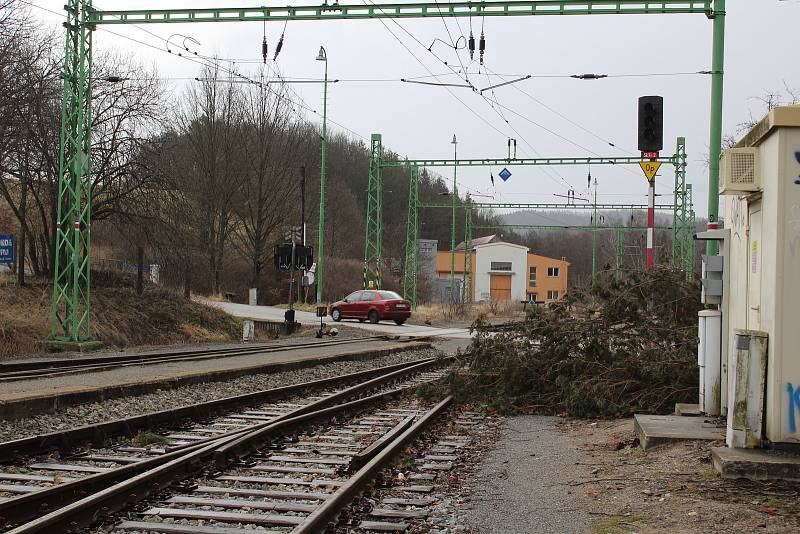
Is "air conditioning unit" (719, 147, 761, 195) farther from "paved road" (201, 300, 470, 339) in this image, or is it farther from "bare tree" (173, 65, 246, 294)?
"bare tree" (173, 65, 246, 294)

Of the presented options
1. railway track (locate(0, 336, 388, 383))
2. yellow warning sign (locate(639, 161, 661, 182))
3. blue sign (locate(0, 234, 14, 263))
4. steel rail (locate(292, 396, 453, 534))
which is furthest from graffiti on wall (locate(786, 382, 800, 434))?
blue sign (locate(0, 234, 14, 263))

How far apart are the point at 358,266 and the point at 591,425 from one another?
2365 inches

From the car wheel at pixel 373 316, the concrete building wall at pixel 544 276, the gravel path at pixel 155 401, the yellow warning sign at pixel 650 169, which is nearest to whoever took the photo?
the gravel path at pixel 155 401

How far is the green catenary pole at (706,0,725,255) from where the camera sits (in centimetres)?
1349

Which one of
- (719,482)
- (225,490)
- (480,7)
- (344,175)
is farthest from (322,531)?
(344,175)

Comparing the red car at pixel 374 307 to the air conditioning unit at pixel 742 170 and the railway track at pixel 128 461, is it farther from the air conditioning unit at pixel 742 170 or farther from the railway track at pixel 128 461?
the air conditioning unit at pixel 742 170

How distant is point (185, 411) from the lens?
35.8ft

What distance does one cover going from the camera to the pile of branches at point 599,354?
1152 centimetres

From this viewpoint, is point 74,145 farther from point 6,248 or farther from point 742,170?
point 742,170

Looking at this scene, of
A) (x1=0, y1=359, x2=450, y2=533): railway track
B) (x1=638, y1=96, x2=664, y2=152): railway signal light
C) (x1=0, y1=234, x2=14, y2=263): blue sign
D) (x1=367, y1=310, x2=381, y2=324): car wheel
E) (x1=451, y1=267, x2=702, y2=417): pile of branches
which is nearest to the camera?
(x1=0, y1=359, x2=450, y2=533): railway track

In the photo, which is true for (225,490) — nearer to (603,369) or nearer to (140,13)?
(603,369)

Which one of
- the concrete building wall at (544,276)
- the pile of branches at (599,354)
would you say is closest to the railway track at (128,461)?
the pile of branches at (599,354)

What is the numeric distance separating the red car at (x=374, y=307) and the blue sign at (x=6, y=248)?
19491mm

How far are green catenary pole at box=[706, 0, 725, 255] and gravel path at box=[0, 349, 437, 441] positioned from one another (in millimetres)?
8010
